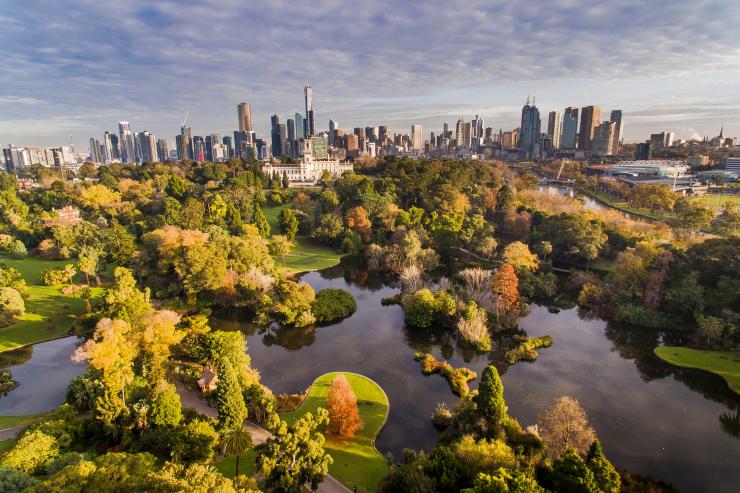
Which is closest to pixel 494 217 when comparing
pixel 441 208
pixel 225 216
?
pixel 441 208

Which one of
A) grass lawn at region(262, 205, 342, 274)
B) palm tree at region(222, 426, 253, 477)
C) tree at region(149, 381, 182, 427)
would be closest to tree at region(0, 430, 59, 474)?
tree at region(149, 381, 182, 427)

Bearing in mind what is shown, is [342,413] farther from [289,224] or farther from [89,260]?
[289,224]

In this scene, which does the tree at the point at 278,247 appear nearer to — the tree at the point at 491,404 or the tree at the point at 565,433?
the tree at the point at 491,404

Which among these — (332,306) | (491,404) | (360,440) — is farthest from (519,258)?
(360,440)

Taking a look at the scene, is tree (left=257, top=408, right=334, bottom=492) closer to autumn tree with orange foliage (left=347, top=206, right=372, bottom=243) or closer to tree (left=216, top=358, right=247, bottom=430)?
tree (left=216, top=358, right=247, bottom=430)

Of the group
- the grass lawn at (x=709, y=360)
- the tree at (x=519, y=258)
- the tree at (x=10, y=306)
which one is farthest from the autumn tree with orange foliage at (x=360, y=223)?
the grass lawn at (x=709, y=360)

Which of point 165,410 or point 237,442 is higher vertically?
point 165,410

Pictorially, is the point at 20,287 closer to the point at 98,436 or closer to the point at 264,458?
the point at 98,436
